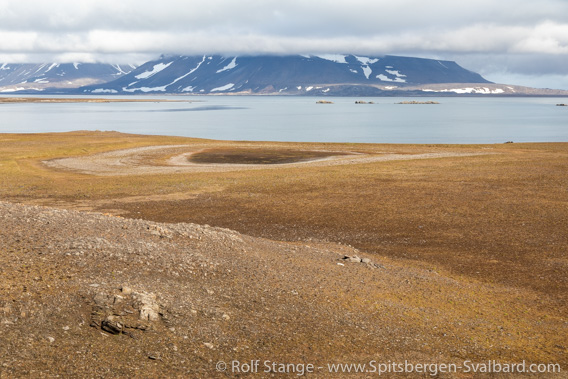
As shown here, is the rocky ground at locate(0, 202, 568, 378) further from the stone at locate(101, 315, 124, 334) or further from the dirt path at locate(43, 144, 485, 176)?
the dirt path at locate(43, 144, 485, 176)

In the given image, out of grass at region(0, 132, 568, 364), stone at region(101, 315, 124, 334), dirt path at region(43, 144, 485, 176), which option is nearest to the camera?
stone at region(101, 315, 124, 334)

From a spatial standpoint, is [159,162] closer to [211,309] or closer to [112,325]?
[211,309]

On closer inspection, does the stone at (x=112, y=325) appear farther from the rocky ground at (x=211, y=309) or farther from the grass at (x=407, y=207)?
the grass at (x=407, y=207)

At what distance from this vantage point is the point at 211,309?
584 inches

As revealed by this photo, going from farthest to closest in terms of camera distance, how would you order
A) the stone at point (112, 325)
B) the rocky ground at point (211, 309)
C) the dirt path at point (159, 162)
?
1. the dirt path at point (159, 162)
2. the stone at point (112, 325)
3. the rocky ground at point (211, 309)

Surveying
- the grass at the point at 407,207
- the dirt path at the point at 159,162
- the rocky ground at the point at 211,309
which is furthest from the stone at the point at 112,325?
the dirt path at the point at 159,162

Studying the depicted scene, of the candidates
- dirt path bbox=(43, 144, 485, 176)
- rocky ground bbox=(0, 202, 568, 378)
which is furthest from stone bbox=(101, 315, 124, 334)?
dirt path bbox=(43, 144, 485, 176)

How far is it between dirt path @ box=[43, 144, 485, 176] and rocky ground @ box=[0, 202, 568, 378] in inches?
1333

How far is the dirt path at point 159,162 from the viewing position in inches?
2143

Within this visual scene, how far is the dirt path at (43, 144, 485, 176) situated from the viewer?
54438 mm

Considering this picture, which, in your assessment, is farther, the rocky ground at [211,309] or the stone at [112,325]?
the stone at [112,325]

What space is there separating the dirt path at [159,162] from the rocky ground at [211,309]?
33.9 m

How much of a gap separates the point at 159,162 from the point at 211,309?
4880cm

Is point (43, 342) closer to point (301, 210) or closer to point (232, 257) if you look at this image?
point (232, 257)
